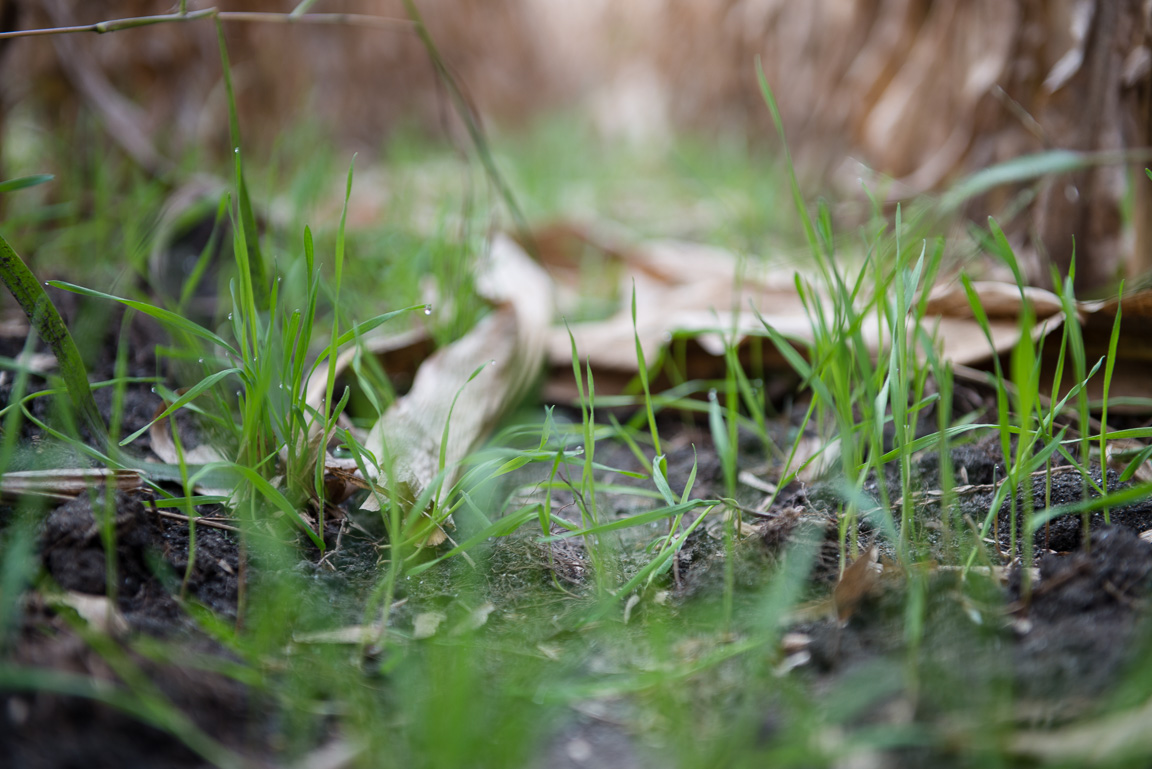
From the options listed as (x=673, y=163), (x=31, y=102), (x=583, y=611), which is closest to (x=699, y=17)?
(x=673, y=163)

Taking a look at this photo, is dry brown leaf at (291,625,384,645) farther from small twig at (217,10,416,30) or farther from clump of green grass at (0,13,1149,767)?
small twig at (217,10,416,30)

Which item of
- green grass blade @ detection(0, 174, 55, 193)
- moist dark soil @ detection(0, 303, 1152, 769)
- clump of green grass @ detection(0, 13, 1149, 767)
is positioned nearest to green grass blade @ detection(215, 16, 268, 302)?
clump of green grass @ detection(0, 13, 1149, 767)

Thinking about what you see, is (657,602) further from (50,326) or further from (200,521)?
(50,326)

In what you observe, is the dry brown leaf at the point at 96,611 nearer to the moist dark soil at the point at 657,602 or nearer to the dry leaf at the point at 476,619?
the moist dark soil at the point at 657,602

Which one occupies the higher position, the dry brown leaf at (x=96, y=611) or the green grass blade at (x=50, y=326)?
the green grass blade at (x=50, y=326)

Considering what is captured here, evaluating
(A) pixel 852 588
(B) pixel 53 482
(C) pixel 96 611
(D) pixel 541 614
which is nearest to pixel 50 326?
(B) pixel 53 482

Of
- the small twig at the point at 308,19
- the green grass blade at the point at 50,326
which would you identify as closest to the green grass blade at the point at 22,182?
the green grass blade at the point at 50,326

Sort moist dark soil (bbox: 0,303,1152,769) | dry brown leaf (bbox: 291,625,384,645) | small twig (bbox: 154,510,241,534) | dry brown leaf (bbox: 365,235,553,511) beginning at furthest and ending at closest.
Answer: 1. dry brown leaf (bbox: 365,235,553,511)
2. small twig (bbox: 154,510,241,534)
3. dry brown leaf (bbox: 291,625,384,645)
4. moist dark soil (bbox: 0,303,1152,769)

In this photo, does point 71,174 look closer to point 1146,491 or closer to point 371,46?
point 1146,491
